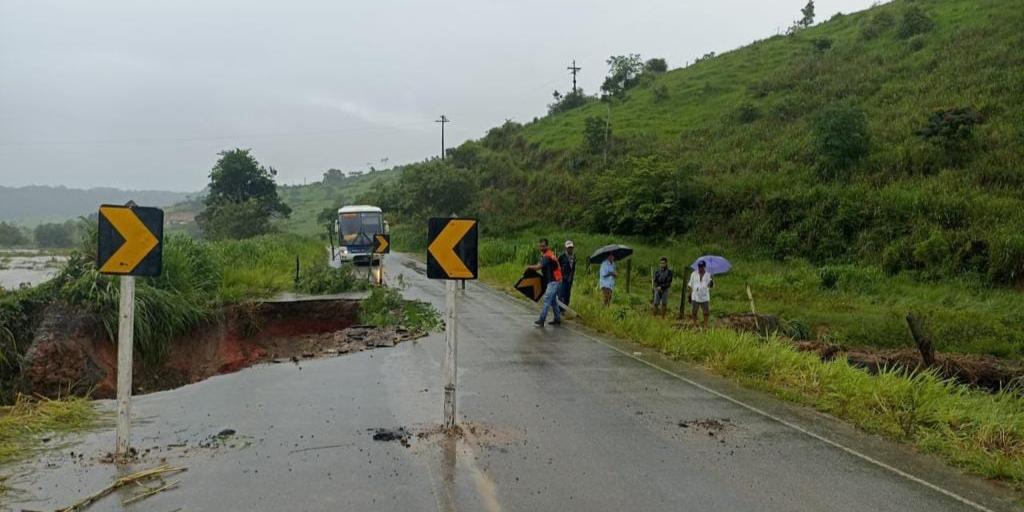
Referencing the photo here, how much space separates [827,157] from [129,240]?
31.4m

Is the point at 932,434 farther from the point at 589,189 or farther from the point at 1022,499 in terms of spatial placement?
the point at 589,189

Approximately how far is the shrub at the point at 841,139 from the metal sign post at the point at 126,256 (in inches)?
1202

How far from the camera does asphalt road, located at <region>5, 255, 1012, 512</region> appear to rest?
221 inches

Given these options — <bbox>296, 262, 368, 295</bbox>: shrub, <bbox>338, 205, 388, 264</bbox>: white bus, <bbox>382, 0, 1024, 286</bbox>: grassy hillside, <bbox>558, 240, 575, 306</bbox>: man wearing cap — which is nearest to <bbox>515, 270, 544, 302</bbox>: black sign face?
<bbox>558, 240, 575, 306</bbox>: man wearing cap

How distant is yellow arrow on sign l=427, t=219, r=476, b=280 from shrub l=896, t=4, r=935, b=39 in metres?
49.9

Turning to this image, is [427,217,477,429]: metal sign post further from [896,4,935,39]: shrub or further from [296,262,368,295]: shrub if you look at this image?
[896,4,935,39]: shrub

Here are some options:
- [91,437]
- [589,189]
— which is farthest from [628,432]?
[589,189]

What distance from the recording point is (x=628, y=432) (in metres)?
7.57

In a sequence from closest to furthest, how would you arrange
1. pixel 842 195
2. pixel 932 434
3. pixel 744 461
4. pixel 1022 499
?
pixel 1022 499 < pixel 744 461 < pixel 932 434 < pixel 842 195

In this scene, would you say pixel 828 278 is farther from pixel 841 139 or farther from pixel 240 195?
pixel 240 195

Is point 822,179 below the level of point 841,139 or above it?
below

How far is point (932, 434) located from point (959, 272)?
18.3 meters

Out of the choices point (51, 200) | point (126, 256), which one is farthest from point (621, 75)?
point (51, 200)

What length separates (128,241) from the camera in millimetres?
6277
